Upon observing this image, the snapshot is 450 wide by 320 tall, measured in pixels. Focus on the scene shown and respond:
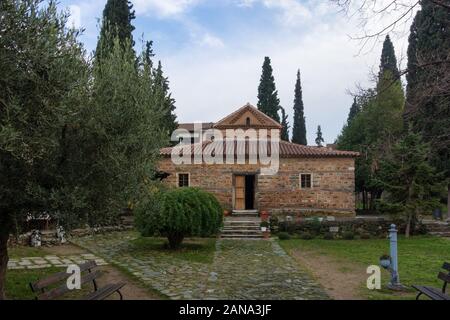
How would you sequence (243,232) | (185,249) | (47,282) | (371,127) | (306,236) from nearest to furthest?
1. (47,282)
2. (185,249)
3. (306,236)
4. (243,232)
5. (371,127)

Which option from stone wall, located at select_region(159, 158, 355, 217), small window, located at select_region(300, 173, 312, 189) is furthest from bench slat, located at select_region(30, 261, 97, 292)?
small window, located at select_region(300, 173, 312, 189)

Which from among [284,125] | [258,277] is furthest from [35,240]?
[284,125]

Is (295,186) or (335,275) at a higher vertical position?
(295,186)

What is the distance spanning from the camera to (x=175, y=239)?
549 inches

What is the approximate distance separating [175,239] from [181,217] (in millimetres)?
1259

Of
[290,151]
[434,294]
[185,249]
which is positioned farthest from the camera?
[290,151]

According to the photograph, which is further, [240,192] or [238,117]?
[238,117]

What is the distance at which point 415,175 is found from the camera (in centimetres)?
1769

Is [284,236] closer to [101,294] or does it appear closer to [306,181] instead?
[306,181]

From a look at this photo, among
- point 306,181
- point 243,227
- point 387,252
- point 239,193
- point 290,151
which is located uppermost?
point 290,151

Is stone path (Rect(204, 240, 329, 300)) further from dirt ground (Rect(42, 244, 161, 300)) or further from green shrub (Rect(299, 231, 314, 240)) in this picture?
green shrub (Rect(299, 231, 314, 240))

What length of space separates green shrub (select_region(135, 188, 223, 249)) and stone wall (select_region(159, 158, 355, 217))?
29.4 feet

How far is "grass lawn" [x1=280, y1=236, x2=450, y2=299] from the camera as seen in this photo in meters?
9.12
